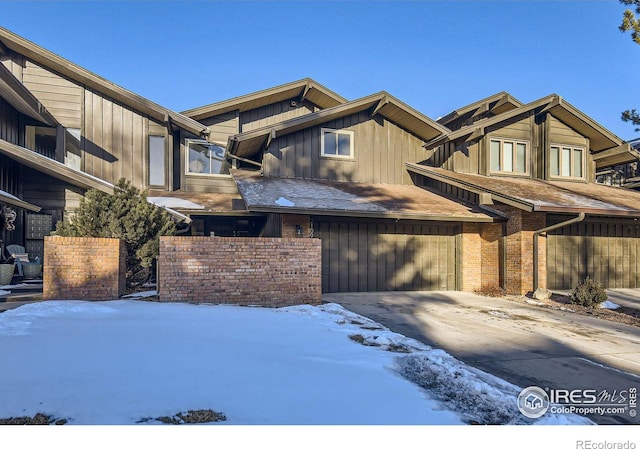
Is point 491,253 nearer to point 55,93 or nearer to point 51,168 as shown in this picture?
point 51,168

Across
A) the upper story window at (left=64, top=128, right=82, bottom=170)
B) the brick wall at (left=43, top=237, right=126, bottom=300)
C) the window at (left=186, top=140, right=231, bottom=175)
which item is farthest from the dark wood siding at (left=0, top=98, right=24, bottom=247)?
the window at (left=186, top=140, right=231, bottom=175)

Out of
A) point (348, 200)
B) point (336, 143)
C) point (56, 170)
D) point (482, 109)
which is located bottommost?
point (348, 200)

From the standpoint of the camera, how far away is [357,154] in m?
13.9

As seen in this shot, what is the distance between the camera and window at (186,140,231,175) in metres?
14.9

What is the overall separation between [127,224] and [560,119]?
15365mm

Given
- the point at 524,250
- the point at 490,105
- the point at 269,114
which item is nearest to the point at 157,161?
the point at 269,114

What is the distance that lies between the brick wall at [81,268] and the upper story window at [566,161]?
15.0 m

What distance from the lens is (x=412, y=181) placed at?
47.7 feet

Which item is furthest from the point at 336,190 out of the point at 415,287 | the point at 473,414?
the point at 473,414

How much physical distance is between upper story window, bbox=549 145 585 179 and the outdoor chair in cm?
1754

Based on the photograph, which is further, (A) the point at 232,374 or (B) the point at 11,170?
(B) the point at 11,170

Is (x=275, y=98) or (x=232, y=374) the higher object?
(x=275, y=98)

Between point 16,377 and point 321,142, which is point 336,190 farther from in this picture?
point 16,377
